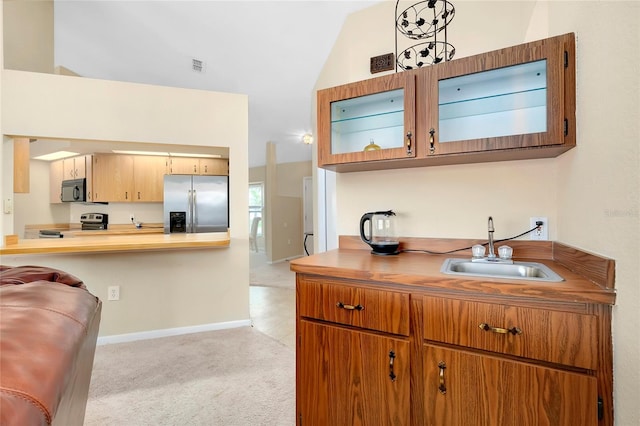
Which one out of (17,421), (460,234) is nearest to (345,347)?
(460,234)

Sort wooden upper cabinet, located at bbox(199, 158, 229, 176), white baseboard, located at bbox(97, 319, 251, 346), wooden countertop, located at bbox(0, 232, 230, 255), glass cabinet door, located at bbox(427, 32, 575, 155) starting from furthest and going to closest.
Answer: wooden upper cabinet, located at bbox(199, 158, 229, 176) → white baseboard, located at bbox(97, 319, 251, 346) → wooden countertop, located at bbox(0, 232, 230, 255) → glass cabinet door, located at bbox(427, 32, 575, 155)

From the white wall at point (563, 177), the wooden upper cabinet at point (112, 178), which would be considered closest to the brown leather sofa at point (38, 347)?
the white wall at point (563, 177)

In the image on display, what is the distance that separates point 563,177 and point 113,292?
340cm

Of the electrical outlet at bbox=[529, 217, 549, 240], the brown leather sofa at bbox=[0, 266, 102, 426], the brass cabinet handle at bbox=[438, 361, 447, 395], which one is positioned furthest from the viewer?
the electrical outlet at bbox=[529, 217, 549, 240]

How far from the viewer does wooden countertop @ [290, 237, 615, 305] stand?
0.98 metres

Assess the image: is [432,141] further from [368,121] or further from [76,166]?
[76,166]

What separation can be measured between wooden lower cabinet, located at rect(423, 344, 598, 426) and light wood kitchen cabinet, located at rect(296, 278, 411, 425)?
116mm

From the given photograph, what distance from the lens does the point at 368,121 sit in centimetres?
185

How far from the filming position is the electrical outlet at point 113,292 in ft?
9.08

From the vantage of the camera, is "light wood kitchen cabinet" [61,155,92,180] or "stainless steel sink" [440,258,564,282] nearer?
"stainless steel sink" [440,258,564,282]

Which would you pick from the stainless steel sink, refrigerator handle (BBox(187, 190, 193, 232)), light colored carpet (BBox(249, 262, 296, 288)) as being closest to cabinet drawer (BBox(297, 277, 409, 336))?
the stainless steel sink

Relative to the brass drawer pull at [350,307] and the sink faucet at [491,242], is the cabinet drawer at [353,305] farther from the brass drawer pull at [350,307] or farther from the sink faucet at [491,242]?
the sink faucet at [491,242]

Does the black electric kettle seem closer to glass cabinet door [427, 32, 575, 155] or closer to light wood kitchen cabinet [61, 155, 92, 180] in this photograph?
glass cabinet door [427, 32, 575, 155]

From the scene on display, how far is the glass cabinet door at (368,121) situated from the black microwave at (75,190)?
4.98m
